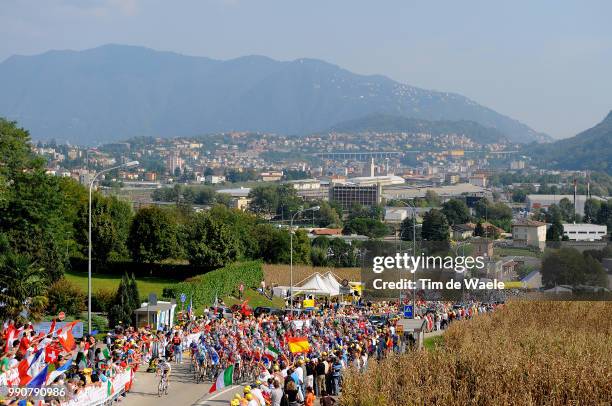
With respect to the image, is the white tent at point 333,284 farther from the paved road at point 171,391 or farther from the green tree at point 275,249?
the paved road at point 171,391

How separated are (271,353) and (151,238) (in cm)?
3730

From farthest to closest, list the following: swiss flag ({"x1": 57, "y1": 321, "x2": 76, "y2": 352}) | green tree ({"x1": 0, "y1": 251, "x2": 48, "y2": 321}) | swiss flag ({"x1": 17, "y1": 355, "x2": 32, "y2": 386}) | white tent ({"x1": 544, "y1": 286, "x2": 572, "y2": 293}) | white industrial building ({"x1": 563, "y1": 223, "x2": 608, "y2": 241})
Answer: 1. white industrial building ({"x1": 563, "y1": 223, "x2": 608, "y2": 241})
2. white tent ({"x1": 544, "y1": 286, "x2": 572, "y2": 293})
3. green tree ({"x1": 0, "y1": 251, "x2": 48, "y2": 321})
4. swiss flag ({"x1": 57, "y1": 321, "x2": 76, "y2": 352})
5. swiss flag ({"x1": 17, "y1": 355, "x2": 32, "y2": 386})

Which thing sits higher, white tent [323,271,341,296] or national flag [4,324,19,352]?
national flag [4,324,19,352]

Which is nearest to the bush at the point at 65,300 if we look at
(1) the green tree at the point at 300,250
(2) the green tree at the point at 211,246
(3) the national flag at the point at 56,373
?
(3) the national flag at the point at 56,373

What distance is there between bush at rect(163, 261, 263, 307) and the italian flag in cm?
1778

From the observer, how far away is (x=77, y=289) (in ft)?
130

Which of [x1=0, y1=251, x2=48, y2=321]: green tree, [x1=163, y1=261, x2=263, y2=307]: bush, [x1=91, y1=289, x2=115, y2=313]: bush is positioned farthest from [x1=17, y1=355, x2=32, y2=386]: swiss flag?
[x1=163, y1=261, x2=263, y2=307]: bush

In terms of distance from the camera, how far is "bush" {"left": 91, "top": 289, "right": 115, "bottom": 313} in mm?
40344

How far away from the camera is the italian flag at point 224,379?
870 inches

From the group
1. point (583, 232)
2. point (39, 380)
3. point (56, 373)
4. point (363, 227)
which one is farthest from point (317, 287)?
point (583, 232)

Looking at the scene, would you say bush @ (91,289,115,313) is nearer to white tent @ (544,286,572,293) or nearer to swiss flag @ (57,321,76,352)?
swiss flag @ (57,321,76,352)

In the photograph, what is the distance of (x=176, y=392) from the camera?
76.7 ft

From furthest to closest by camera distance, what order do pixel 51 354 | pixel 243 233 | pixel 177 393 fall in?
1. pixel 243 233
2. pixel 177 393
3. pixel 51 354

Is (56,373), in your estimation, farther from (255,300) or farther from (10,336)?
(255,300)
